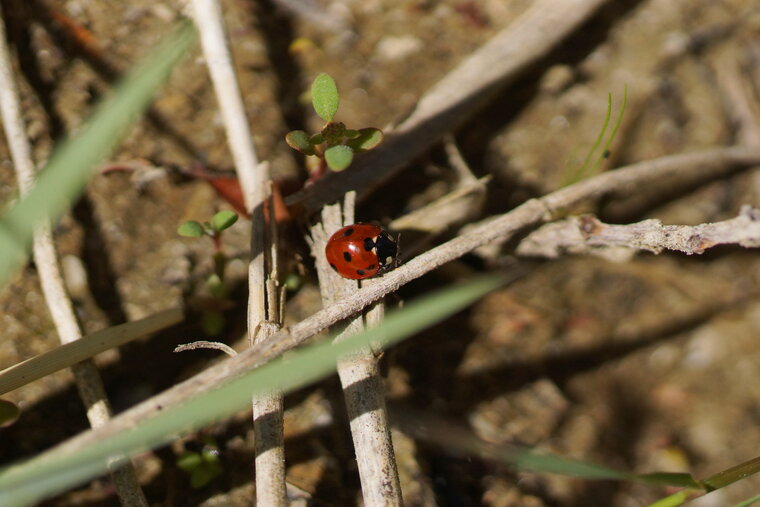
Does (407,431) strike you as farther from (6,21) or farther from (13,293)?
(6,21)

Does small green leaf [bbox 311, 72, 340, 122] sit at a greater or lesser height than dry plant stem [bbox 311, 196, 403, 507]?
greater

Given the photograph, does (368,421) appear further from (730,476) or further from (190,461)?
(730,476)

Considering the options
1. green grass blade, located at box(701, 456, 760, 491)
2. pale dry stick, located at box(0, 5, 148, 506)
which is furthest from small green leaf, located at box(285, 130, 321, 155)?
green grass blade, located at box(701, 456, 760, 491)

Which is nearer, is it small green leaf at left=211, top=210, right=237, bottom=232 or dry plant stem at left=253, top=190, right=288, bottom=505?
dry plant stem at left=253, top=190, right=288, bottom=505

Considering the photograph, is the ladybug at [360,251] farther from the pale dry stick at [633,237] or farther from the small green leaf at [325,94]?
the pale dry stick at [633,237]

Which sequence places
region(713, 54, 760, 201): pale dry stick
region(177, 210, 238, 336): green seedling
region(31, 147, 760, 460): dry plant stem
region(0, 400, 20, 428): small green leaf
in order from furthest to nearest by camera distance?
region(713, 54, 760, 201): pale dry stick < region(177, 210, 238, 336): green seedling < region(0, 400, 20, 428): small green leaf < region(31, 147, 760, 460): dry plant stem

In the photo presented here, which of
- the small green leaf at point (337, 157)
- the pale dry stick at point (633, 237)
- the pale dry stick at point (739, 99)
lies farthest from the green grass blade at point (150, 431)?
the pale dry stick at point (739, 99)

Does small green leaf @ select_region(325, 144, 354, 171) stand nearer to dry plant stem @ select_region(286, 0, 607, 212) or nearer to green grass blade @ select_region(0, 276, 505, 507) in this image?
dry plant stem @ select_region(286, 0, 607, 212)

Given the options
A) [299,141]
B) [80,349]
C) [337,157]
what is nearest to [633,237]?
[337,157]
